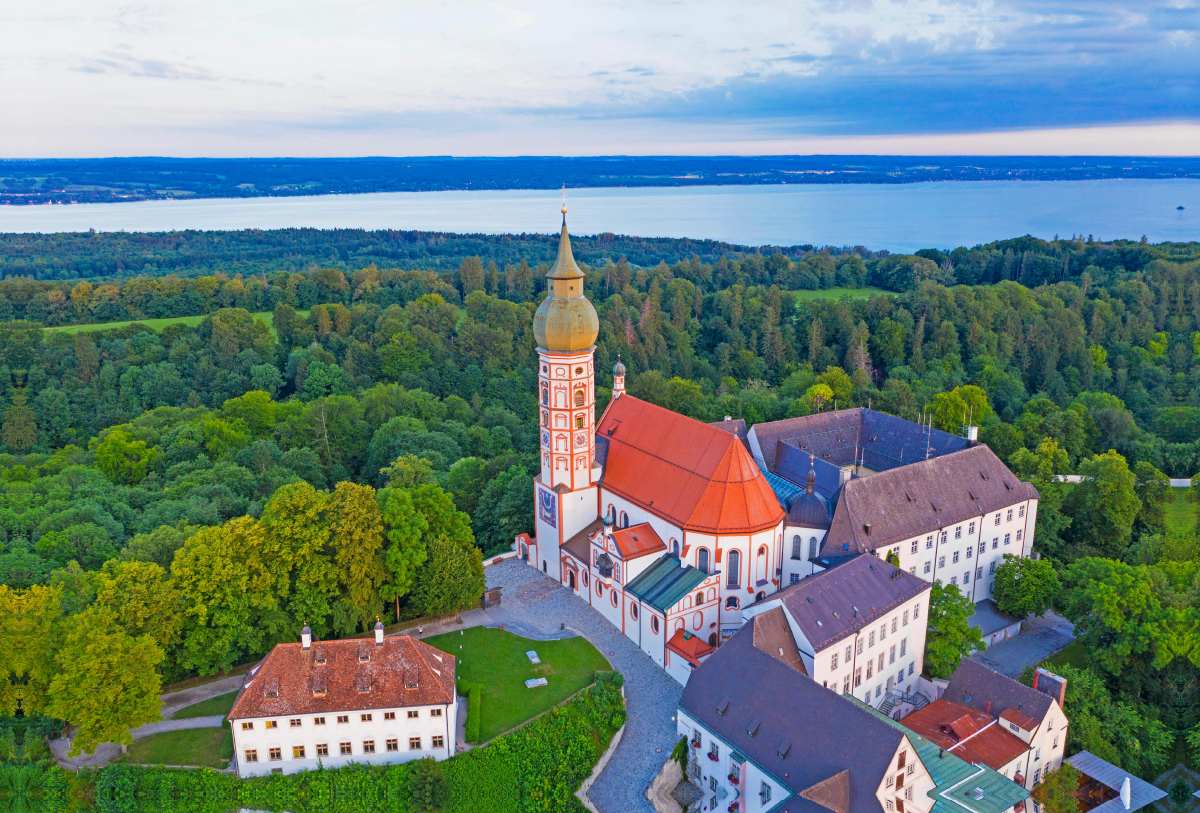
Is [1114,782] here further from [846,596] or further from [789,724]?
[789,724]

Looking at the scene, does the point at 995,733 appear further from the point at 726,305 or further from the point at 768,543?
the point at 726,305

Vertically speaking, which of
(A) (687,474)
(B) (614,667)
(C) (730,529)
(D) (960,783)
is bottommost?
(B) (614,667)

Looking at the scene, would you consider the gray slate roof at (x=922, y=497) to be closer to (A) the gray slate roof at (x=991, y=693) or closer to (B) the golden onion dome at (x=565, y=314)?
(A) the gray slate roof at (x=991, y=693)

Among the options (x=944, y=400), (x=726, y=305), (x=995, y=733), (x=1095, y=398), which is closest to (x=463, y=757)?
(x=995, y=733)

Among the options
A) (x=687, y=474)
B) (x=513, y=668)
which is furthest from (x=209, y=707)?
(x=687, y=474)

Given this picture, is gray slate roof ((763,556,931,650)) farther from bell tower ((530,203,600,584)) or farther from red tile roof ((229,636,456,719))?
red tile roof ((229,636,456,719))

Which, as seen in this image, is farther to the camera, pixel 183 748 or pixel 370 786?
pixel 183 748

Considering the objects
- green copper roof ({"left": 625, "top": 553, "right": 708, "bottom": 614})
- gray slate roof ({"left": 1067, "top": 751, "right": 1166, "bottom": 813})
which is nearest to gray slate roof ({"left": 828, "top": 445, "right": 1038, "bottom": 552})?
green copper roof ({"left": 625, "top": 553, "right": 708, "bottom": 614})
